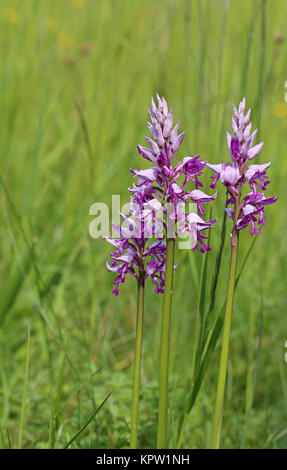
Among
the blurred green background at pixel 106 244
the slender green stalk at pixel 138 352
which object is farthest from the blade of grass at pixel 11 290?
the slender green stalk at pixel 138 352

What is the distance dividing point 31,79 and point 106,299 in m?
1.74

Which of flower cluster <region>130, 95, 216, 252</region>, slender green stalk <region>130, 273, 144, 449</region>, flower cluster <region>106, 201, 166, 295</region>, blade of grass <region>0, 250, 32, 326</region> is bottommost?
slender green stalk <region>130, 273, 144, 449</region>

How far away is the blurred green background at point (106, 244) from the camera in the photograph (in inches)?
67.3

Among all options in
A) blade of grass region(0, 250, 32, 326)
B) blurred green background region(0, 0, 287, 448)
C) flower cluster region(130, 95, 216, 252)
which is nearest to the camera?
flower cluster region(130, 95, 216, 252)

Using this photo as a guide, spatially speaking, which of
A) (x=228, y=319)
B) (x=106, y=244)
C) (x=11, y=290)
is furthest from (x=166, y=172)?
(x=106, y=244)

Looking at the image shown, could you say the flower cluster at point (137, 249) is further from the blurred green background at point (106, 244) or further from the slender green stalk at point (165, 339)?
the blurred green background at point (106, 244)

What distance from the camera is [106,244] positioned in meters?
2.85

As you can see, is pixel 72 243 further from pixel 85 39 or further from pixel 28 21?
pixel 85 39

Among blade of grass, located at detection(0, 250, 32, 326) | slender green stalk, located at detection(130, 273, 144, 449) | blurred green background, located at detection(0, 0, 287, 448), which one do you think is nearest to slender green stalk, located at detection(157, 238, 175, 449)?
slender green stalk, located at detection(130, 273, 144, 449)

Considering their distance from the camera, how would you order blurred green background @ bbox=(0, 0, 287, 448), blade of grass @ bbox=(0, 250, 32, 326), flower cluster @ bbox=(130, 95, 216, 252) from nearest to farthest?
flower cluster @ bbox=(130, 95, 216, 252) < blurred green background @ bbox=(0, 0, 287, 448) < blade of grass @ bbox=(0, 250, 32, 326)

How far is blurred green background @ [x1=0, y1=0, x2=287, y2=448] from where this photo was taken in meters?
1.71

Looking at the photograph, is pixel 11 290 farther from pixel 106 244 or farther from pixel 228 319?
pixel 228 319

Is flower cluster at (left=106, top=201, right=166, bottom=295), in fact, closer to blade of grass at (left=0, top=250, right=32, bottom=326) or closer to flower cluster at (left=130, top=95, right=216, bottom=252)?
flower cluster at (left=130, top=95, right=216, bottom=252)

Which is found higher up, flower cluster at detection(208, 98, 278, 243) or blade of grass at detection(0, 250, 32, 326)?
blade of grass at detection(0, 250, 32, 326)
